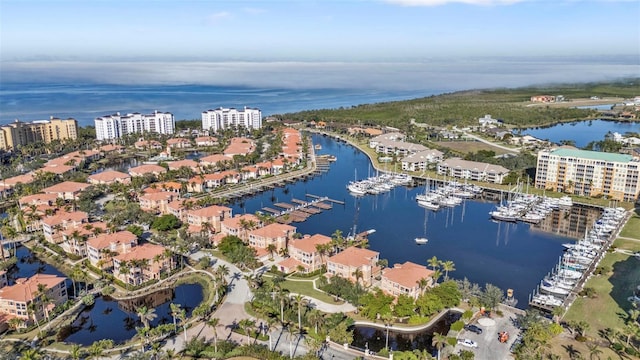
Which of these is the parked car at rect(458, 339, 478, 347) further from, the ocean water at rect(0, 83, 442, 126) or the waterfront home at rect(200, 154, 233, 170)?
the ocean water at rect(0, 83, 442, 126)

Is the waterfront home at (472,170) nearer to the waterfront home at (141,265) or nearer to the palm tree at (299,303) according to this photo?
the palm tree at (299,303)

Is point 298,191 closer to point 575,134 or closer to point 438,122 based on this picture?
point 438,122

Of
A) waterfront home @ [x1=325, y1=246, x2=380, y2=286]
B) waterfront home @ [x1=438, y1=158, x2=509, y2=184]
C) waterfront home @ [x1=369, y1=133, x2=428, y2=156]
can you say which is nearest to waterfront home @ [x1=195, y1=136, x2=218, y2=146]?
waterfront home @ [x1=369, y1=133, x2=428, y2=156]

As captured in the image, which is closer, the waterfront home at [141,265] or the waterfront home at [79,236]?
the waterfront home at [141,265]

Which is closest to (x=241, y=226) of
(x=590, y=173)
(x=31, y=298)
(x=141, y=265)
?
(x=141, y=265)

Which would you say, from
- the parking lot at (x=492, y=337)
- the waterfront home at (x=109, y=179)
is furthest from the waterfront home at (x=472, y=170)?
the waterfront home at (x=109, y=179)

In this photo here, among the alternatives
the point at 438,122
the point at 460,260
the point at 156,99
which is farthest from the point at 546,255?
the point at 156,99

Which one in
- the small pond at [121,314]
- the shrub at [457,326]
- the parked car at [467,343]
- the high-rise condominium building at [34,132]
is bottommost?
the small pond at [121,314]
